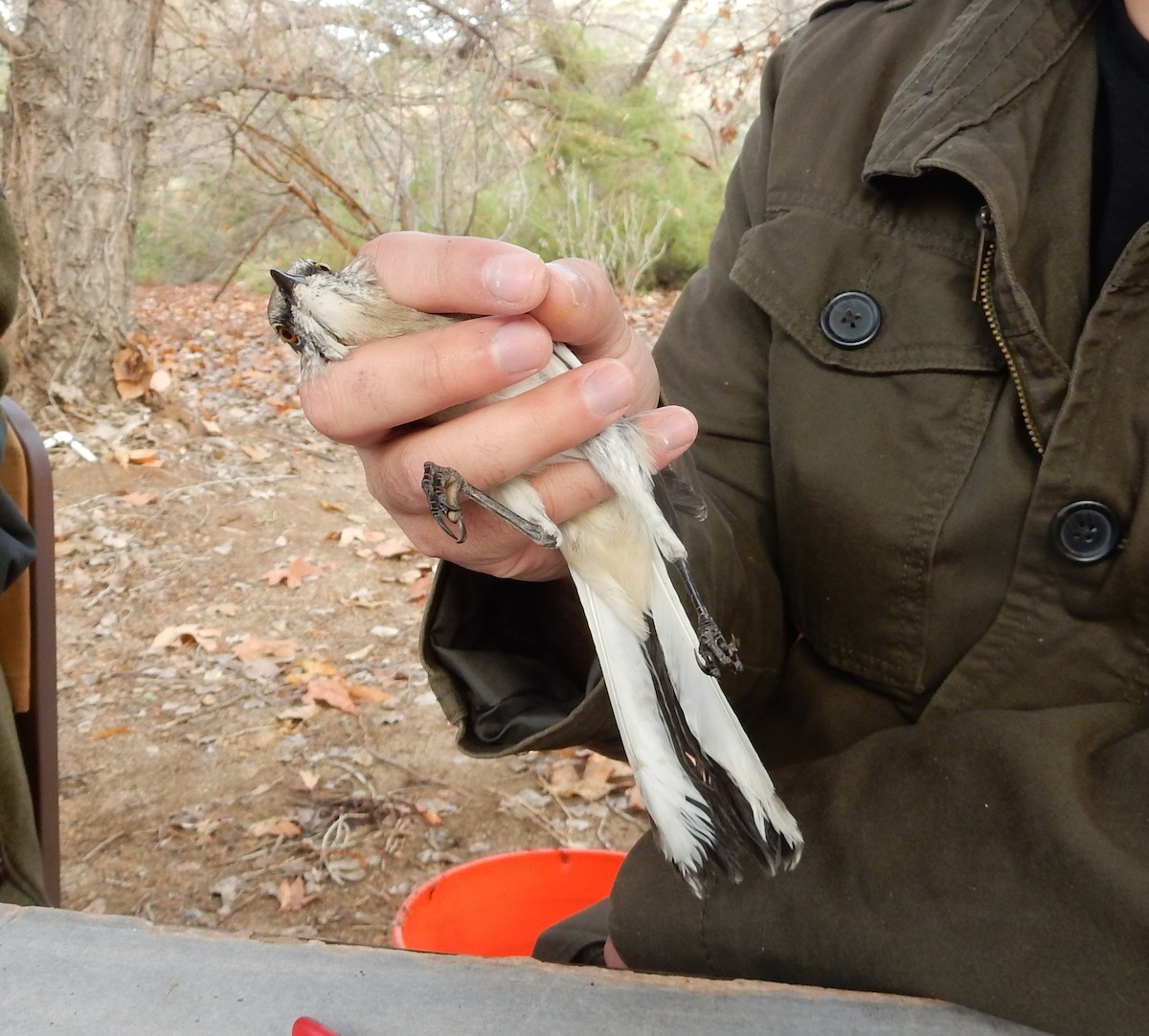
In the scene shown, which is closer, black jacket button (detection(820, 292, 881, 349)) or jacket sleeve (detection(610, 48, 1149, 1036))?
→ jacket sleeve (detection(610, 48, 1149, 1036))

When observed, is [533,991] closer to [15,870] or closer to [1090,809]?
[1090,809]

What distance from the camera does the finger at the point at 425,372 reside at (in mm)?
1118

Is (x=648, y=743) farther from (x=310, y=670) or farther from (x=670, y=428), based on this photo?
(x=310, y=670)

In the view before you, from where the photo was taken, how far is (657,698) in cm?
131

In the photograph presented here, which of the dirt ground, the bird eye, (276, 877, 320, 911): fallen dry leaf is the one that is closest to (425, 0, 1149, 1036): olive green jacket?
the bird eye

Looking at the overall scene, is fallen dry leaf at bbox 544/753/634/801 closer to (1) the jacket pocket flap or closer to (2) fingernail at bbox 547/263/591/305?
(1) the jacket pocket flap

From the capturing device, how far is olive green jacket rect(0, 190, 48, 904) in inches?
67.2

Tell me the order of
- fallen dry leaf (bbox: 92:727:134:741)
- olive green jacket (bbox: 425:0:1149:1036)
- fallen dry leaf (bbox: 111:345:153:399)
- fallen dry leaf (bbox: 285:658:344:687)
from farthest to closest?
1. fallen dry leaf (bbox: 111:345:153:399)
2. fallen dry leaf (bbox: 285:658:344:687)
3. fallen dry leaf (bbox: 92:727:134:741)
4. olive green jacket (bbox: 425:0:1149:1036)

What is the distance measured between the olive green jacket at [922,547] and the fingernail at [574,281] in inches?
16.7

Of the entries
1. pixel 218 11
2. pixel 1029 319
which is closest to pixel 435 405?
pixel 1029 319

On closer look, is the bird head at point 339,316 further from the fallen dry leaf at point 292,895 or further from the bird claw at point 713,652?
the fallen dry leaf at point 292,895

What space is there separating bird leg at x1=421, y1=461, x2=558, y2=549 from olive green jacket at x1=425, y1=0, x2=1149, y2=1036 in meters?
0.19

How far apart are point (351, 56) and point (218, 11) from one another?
1042 mm

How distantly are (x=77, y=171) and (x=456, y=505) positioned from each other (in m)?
5.79
